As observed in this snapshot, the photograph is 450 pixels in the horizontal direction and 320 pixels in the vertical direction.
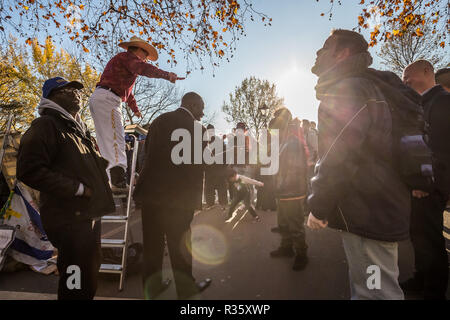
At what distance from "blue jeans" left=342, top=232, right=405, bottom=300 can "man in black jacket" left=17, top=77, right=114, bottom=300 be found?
6.96ft

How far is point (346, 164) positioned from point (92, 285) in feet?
7.47

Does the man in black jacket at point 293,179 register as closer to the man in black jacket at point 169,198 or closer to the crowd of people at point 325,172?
the crowd of people at point 325,172

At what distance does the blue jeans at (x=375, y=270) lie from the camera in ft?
4.70

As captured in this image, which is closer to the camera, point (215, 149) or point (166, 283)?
point (215, 149)

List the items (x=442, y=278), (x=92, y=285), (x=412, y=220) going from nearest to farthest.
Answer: (x=92, y=285)
(x=442, y=278)
(x=412, y=220)

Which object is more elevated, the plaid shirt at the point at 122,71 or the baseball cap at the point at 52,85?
the plaid shirt at the point at 122,71

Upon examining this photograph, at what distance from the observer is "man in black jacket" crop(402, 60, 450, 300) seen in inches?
88.2

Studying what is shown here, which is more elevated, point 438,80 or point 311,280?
point 438,80

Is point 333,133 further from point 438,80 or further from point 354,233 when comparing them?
point 438,80

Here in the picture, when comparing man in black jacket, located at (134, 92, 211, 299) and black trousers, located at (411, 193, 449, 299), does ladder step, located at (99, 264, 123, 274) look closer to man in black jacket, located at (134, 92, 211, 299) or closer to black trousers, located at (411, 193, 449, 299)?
man in black jacket, located at (134, 92, 211, 299)

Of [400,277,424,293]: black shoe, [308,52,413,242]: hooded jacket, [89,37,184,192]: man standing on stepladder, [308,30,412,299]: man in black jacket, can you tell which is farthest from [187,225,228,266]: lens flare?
[308,52,413,242]: hooded jacket

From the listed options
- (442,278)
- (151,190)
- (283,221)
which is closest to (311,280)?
(283,221)

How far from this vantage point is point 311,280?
2.99 meters

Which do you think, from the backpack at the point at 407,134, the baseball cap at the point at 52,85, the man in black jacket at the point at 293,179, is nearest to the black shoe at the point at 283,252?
the man in black jacket at the point at 293,179
